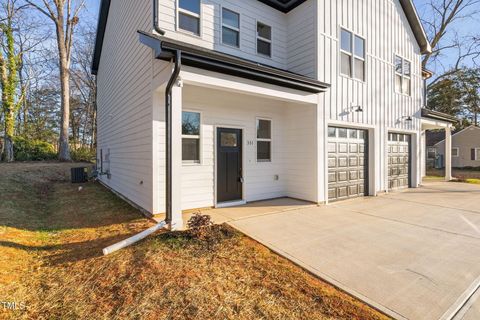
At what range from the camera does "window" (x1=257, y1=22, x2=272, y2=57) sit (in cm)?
773

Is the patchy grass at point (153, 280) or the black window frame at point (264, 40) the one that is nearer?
the patchy grass at point (153, 280)

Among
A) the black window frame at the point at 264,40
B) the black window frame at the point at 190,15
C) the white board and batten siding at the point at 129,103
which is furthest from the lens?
the black window frame at the point at 264,40

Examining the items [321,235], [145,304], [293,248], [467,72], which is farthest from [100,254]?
[467,72]

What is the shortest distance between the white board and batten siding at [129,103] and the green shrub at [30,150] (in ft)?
33.6

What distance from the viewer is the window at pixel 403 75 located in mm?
10180

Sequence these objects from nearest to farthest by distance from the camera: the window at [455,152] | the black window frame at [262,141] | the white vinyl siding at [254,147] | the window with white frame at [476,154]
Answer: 1. the white vinyl siding at [254,147]
2. the black window frame at [262,141]
3. the window with white frame at [476,154]
4. the window at [455,152]

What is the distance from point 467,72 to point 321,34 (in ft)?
102

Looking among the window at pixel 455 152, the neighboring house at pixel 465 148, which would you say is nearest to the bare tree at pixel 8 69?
the neighboring house at pixel 465 148

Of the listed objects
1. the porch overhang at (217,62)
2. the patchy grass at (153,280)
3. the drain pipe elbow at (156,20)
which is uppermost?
the drain pipe elbow at (156,20)

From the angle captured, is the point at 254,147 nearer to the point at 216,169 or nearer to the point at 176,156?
the point at 216,169

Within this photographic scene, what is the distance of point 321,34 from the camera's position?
7.28m

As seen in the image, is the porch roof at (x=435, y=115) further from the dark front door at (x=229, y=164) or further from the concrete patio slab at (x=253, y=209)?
the dark front door at (x=229, y=164)

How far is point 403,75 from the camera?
10469mm

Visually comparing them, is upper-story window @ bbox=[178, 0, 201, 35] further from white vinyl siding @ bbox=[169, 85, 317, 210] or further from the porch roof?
the porch roof
